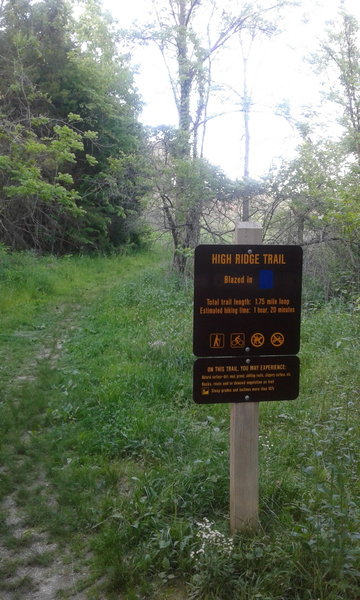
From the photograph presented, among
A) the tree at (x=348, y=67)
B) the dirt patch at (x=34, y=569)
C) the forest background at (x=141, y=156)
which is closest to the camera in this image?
the dirt patch at (x=34, y=569)

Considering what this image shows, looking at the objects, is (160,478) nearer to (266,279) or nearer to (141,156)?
(266,279)

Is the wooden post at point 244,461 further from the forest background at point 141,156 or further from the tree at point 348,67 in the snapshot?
the tree at point 348,67

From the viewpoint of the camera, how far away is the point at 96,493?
4035 millimetres

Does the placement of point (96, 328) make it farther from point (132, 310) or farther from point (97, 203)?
point (97, 203)

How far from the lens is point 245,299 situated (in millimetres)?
3084

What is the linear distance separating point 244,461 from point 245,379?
50 centimetres

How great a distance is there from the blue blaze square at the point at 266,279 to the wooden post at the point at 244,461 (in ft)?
0.60

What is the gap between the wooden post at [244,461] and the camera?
10.4 ft

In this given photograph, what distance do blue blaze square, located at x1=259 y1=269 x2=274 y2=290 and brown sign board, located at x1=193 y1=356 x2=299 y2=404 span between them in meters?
0.42

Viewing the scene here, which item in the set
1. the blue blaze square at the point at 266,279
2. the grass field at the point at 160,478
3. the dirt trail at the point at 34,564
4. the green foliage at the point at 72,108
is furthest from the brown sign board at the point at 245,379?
the green foliage at the point at 72,108

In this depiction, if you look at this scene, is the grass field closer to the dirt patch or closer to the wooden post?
the dirt patch

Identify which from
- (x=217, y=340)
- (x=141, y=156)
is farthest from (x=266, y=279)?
(x=141, y=156)

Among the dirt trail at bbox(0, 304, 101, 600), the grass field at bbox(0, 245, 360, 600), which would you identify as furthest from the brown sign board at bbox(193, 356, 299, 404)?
the dirt trail at bbox(0, 304, 101, 600)

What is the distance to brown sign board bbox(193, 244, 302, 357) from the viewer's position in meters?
3.03
